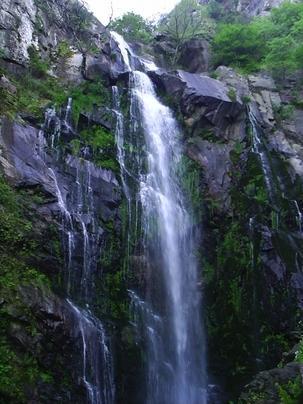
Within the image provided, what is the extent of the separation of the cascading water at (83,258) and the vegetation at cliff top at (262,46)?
1490cm

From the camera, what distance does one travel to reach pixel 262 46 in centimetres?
2948

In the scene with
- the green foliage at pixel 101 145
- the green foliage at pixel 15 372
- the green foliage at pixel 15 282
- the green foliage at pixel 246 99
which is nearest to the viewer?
the green foliage at pixel 15 372

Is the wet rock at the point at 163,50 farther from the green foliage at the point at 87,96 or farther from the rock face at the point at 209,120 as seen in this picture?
the green foliage at the point at 87,96

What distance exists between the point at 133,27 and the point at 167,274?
24.5 meters

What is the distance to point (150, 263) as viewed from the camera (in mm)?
15156

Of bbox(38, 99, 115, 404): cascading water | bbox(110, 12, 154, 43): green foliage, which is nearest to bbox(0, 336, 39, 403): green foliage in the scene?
bbox(38, 99, 115, 404): cascading water

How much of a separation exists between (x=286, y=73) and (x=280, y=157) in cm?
887

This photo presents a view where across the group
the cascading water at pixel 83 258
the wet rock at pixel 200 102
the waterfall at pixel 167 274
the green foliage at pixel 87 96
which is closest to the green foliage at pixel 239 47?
the wet rock at pixel 200 102

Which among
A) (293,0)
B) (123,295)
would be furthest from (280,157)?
(293,0)

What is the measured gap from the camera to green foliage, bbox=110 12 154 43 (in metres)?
33.0

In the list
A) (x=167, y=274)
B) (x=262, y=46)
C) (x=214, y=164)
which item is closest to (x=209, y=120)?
(x=214, y=164)

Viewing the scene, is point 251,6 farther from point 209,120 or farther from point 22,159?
point 22,159

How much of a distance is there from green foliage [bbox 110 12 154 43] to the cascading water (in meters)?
18.0

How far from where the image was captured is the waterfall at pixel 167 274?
13.7 meters
